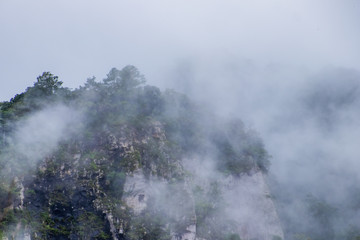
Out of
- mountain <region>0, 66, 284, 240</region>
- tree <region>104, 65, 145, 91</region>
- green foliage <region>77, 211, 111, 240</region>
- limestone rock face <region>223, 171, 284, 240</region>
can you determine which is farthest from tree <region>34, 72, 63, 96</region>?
limestone rock face <region>223, 171, 284, 240</region>

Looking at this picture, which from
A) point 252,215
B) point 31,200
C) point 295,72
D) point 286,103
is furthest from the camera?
point 295,72

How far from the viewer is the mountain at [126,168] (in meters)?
26.7

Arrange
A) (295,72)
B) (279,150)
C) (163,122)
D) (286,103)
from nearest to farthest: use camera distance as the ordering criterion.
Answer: (163,122) → (279,150) → (286,103) → (295,72)

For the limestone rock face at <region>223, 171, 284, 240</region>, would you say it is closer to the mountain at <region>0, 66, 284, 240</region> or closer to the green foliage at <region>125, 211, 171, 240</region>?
the mountain at <region>0, 66, 284, 240</region>

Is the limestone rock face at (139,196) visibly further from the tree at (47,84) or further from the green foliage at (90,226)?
the tree at (47,84)

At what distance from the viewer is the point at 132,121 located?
34.3 metres

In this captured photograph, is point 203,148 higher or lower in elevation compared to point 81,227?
higher

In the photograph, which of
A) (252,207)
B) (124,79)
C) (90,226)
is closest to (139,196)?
(90,226)

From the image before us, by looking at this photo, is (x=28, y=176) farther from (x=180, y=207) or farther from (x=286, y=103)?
(x=286, y=103)

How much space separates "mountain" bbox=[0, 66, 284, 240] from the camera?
26.7 metres

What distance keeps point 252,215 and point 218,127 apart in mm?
10069

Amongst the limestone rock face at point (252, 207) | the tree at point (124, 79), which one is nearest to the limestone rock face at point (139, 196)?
the limestone rock face at point (252, 207)

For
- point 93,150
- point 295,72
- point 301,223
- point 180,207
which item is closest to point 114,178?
point 93,150

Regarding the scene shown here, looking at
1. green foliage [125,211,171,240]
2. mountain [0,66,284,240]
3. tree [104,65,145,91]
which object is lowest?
green foliage [125,211,171,240]
